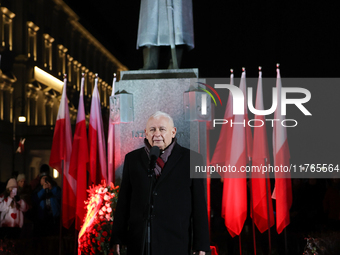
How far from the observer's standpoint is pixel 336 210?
299 inches

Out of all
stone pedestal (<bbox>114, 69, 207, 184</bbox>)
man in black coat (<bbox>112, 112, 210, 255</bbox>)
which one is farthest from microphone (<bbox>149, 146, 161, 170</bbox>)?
stone pedestal (<bbox>114, 69, 207, 184</bbox>)

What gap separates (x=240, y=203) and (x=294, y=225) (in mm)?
1452

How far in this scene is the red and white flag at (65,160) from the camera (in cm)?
848

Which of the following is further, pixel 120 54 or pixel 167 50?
pixel 120 54

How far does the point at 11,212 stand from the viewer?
845cm

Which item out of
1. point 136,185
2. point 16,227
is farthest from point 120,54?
point 136,185

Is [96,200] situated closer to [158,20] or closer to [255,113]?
[158,20]

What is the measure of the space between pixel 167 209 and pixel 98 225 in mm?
1881

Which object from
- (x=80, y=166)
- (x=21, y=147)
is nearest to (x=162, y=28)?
(x=80, y=166)

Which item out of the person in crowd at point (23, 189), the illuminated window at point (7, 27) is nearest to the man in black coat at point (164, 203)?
the person in crowd at point (23, 189)

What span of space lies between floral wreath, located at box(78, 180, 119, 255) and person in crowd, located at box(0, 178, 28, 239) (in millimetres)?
3128

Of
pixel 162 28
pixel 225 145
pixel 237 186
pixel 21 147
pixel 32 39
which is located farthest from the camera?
pixel 32 39

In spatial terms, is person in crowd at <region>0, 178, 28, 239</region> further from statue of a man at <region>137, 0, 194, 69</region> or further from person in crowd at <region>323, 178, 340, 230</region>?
person in crowd at <region>323, 178, 340, 230</region>

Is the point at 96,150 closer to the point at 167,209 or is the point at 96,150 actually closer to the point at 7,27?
the point at 167,209
